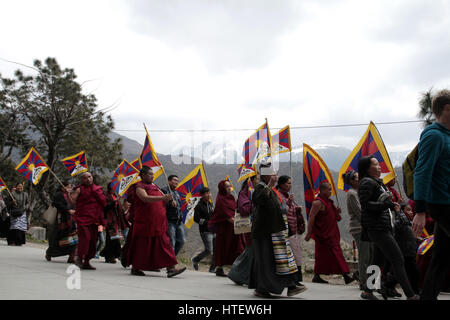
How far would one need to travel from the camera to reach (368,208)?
17.8 feet

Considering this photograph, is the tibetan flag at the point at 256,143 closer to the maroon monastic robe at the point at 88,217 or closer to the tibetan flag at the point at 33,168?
the maroon monastic robe at the point at 88,217

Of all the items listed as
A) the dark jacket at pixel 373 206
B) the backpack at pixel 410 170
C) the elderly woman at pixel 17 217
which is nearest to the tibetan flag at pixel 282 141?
the dark jacket at pixel 373 206

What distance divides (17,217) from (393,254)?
12422 mm

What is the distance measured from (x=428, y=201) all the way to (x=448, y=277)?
9.89 feet

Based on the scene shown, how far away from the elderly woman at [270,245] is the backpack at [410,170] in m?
1.79

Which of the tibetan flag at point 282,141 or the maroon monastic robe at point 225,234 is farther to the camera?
the tibetan flag at point 282,141

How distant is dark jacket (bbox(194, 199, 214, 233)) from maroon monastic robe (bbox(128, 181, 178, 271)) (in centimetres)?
190

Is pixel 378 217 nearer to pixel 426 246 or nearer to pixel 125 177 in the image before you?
pixel 426 246

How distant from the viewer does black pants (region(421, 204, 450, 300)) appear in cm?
380

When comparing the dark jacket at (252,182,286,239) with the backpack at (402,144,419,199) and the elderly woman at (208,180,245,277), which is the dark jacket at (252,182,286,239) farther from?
the elderly woman at (208,180,245,277)

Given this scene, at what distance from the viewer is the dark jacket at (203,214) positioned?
999 cm

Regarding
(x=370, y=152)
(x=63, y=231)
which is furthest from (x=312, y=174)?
(x=63, y=231)
